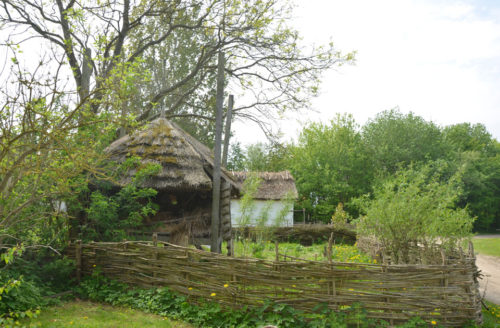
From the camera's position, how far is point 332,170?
77.5ft

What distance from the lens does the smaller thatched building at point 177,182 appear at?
8.18 meters

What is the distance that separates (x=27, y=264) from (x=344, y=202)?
19417 mm

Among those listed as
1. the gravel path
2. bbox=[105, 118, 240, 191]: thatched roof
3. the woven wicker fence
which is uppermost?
bbox=[105, 118, 240, 191]: thatched roof

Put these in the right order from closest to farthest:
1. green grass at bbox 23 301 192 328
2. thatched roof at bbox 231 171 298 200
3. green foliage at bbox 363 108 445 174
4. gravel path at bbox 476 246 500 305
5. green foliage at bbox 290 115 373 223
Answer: green grass at bbox 23 301 192 328
gravel path at bbox 476 246 500 305
thatched roof at bbox 231 171 298 200
green foliage at bbox 290 115 373 223
green foliage at bbox 363 108 445 174

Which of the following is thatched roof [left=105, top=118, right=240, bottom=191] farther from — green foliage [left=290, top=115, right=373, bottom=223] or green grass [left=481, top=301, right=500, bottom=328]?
green foliage [left=290, top=115, right=373, bottom=223]

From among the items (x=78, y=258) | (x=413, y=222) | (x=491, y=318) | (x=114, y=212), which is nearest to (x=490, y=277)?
(x=491, y=318)

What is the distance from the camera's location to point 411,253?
666cm

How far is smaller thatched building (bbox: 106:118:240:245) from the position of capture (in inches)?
322

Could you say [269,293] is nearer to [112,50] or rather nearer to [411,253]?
[411,253]

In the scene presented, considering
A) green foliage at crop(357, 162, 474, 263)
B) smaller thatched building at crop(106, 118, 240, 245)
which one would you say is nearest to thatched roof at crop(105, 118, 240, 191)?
smaller thatched building at crop(106, 118, 240, 245)

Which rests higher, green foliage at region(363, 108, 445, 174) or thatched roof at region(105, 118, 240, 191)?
green foliage at region(363, 108, 445, 174)

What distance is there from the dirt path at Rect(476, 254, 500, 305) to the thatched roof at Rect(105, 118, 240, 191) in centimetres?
557

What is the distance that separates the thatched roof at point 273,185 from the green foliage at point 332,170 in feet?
8.78

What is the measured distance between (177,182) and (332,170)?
1679 centimetres
